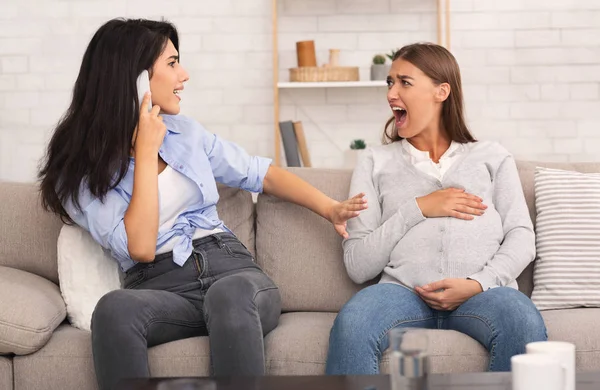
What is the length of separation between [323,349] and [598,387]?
847mm

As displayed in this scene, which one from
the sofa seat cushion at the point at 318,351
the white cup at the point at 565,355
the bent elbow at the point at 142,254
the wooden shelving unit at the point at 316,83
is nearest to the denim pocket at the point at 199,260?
the bent elbow at the point at 142,254

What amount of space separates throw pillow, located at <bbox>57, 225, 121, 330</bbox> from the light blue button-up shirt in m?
0.04

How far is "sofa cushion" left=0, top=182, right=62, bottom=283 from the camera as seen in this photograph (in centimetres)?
256

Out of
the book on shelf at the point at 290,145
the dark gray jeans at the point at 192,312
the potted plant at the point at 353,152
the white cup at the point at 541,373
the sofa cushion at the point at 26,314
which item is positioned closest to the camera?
the white cup at the point at 541,373

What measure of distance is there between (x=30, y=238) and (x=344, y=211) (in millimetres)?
966

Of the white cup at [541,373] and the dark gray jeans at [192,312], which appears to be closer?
the white cup at [541,373]

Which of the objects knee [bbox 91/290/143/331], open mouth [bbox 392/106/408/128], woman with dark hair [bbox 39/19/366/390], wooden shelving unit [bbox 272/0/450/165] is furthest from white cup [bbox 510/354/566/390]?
wooden shelving unit [bbox 272/0/450/165]

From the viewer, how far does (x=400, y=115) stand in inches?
101

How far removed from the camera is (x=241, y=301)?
199cm

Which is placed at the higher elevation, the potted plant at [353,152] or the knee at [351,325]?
the potted plant at [353,152]

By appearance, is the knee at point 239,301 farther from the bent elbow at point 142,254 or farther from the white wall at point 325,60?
the white wall at point 325,60

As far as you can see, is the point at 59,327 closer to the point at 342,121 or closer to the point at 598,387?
the point at 598,387

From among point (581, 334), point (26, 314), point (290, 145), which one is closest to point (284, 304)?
point (26, 314)

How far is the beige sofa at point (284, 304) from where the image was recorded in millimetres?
2105
